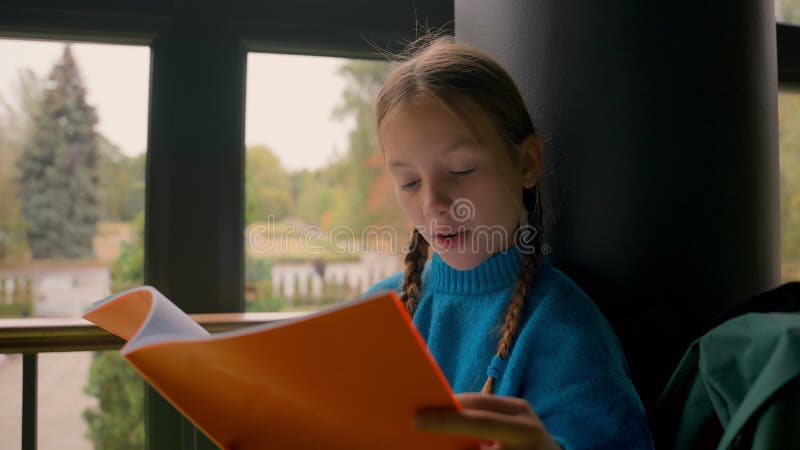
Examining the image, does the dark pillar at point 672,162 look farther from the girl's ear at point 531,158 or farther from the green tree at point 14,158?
the green tree at point 14,158

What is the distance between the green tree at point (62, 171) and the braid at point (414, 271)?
167cm

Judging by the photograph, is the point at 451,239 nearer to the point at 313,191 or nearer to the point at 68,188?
the point at 313,191

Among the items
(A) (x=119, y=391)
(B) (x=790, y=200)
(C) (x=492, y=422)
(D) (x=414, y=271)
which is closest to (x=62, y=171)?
(A) (x=119, y=391)

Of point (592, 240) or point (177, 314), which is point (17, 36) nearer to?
point (177, 314)

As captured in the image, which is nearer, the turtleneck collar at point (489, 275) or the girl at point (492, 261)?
the girl at point (492, 261)

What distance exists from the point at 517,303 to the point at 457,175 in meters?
0.20

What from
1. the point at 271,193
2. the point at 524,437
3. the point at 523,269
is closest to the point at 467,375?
the point at 523,269

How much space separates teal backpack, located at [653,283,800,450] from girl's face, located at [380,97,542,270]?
30 cm

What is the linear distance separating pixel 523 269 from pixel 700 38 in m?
0.40

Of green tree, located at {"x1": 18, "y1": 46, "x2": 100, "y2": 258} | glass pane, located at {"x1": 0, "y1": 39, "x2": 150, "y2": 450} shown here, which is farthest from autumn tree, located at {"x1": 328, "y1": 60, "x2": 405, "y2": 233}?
green tree, located at {"x1": 18, "y1": 46, "x2": 100, "y2": 258}

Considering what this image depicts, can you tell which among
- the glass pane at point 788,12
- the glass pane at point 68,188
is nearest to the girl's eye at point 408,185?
the glass pane at point 68,188

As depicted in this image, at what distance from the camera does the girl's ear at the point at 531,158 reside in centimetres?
86

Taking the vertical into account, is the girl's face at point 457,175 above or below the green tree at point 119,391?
above

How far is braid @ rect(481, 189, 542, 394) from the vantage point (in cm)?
79
